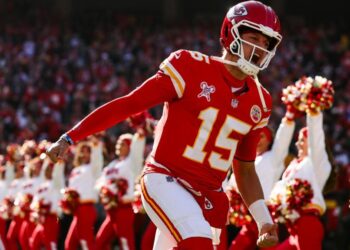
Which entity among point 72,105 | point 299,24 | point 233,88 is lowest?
point 72,105

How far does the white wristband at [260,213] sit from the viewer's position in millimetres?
5287

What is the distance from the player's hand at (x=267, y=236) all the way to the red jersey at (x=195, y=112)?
0.36m

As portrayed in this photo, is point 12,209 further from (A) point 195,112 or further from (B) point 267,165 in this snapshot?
(A) point 195,112

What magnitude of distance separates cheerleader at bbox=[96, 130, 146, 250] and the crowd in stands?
6.25 meters

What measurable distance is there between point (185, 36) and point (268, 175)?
17.3m

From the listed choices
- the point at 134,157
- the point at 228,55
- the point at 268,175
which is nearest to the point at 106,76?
the point at 134,157

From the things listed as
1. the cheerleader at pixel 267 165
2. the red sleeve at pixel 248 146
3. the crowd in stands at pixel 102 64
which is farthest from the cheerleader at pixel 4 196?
the red sleeve at pixel 248 146

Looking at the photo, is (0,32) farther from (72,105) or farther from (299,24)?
(299,24)

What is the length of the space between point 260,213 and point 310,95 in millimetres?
3070

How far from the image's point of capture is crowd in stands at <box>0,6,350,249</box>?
823 inches

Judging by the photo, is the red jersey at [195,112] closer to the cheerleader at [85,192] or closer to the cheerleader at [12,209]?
the cheerleader at [85,192]

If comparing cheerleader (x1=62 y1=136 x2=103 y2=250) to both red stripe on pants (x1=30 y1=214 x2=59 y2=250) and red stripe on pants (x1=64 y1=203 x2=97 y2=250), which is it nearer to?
red stripe on pants (x1=64 y1=203 x2=97 y2=250)

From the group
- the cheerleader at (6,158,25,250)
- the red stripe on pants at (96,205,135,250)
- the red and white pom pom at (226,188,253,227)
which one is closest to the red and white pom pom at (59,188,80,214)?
the red stripe on pants at (96,205,135,250)

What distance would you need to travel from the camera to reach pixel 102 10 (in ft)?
97.5
